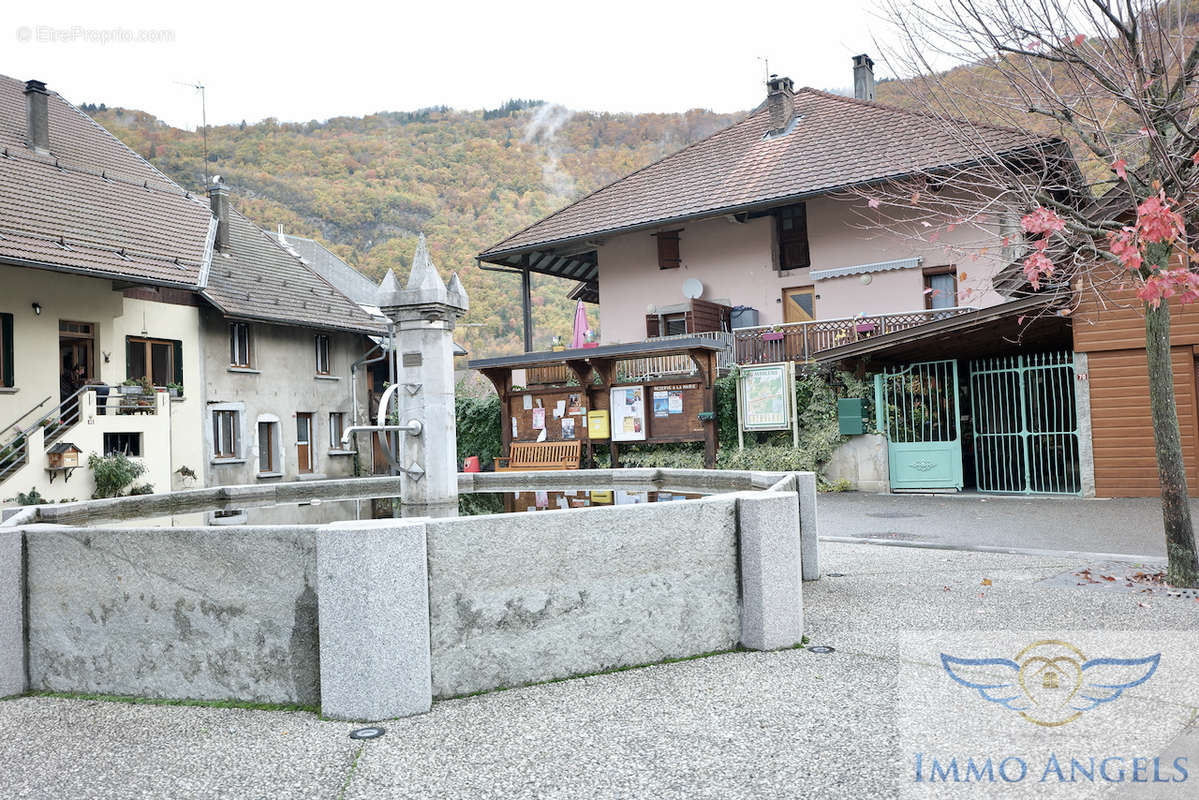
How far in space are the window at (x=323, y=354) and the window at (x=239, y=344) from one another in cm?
283

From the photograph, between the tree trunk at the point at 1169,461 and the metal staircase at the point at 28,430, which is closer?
the tree trunk at the point at 1169,461

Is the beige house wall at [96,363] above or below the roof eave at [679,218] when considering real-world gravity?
below

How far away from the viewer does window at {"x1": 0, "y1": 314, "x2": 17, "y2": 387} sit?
59.5 ft

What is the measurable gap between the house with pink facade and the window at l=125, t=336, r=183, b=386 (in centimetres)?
929

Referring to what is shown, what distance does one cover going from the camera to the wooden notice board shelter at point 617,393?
19.1 m

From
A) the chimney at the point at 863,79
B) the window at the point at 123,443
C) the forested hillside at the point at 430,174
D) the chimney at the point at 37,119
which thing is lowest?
the window at the point at 123,443

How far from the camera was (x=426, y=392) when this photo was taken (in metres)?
7.91

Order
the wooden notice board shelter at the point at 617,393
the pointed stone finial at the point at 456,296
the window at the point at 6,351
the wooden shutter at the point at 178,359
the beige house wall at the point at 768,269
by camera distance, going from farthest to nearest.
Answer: the wooden shutter at the point at 178,359, the beige house wall at the point at 768,269, the wooden notice board shelter at the point at 617,393, the window at the point at 6,351, the pointed stone finial at the point at 456,296

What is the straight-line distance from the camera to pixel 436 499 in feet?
26.1

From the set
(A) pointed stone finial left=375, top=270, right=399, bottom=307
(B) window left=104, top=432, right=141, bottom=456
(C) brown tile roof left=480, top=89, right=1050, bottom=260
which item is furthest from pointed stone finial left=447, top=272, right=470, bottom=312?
(B) window left=104, top=432, right=141, bottom=456

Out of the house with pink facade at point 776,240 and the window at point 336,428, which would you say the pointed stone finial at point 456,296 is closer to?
the house with pink facade at point 776,240

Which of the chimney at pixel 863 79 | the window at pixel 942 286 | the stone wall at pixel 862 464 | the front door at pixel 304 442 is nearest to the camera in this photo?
the stone wall at pixel 862 464

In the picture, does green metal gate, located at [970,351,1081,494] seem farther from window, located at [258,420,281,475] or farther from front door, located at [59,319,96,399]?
front door, located at [59,319,96,399]

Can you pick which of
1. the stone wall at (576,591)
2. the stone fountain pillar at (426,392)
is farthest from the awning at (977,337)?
the stone wall at (576,591)
